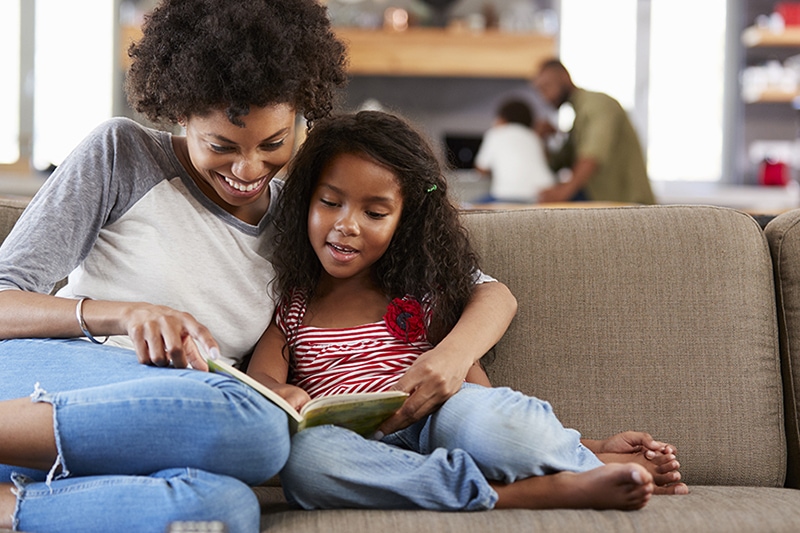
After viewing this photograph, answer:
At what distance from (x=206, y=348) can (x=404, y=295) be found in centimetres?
50

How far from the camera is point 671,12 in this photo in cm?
599

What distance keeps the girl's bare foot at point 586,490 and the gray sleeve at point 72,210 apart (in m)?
0.73

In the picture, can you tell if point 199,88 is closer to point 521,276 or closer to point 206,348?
point 206,348

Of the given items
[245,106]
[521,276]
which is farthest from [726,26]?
[245,106]

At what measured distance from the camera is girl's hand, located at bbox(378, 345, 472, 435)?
1329 millimetres

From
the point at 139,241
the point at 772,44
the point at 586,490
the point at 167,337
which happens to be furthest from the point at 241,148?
the point at 772,44

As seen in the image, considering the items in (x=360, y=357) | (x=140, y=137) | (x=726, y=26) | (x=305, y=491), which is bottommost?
(x=305, y=491)

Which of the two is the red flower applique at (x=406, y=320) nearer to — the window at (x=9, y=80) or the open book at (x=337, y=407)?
the open book at (x=337, y=407)

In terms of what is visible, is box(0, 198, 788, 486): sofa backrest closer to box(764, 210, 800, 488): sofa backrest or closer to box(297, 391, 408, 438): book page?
box(764, 210, 800, 488): sofa backrest

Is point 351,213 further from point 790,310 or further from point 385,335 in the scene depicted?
point 790,310

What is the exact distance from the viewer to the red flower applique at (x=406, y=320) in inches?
60.1

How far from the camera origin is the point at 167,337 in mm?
1167

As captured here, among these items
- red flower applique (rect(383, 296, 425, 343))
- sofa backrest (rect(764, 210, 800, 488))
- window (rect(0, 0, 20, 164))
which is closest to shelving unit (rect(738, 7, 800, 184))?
sofa backrest (rect(764, 210, 800, 488))

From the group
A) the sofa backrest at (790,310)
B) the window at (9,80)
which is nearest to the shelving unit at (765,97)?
the sofa backrest at (790,310)
